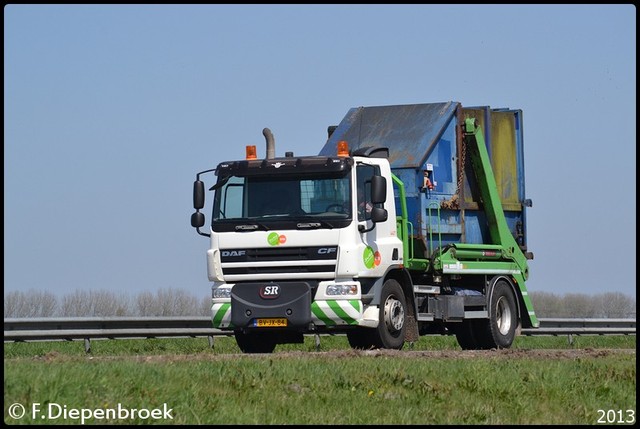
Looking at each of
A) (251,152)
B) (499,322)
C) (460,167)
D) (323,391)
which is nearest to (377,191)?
(251,152)

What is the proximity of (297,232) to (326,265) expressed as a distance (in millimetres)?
627

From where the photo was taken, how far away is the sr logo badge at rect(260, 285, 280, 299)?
18.5 metres

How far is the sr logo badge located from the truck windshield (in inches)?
34.1

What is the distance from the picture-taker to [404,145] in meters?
20.9

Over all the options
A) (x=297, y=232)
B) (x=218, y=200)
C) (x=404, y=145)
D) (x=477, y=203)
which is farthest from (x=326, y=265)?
(x=477, y=203)

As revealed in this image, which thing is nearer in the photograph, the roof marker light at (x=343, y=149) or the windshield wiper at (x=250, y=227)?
the windshield wiper at (x=250, y=227)

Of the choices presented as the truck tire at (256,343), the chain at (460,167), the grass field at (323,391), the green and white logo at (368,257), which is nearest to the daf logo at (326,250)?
the green and white logo at (368,257)

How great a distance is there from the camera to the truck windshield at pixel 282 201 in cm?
1841

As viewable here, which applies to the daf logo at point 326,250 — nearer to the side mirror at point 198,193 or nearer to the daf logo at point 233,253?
the daf logo at point 233,253

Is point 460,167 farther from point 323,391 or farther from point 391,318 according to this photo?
point 323,391

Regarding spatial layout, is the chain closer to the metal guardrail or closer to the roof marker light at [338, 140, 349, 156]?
the roof marker light at [338, 140, 349, 156]

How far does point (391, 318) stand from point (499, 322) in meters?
4.01

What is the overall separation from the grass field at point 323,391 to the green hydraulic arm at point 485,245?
5.45 m

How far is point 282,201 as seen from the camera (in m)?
18.7
